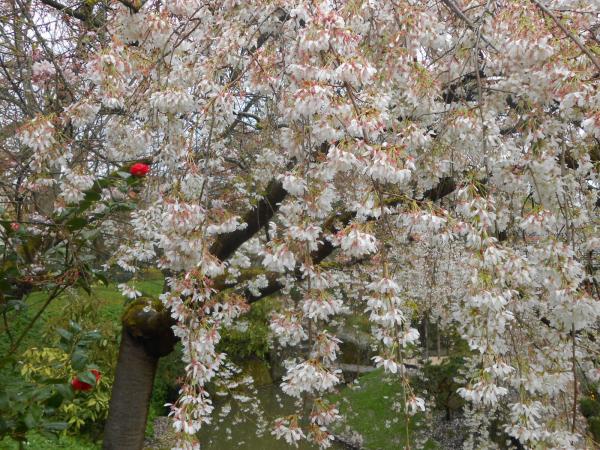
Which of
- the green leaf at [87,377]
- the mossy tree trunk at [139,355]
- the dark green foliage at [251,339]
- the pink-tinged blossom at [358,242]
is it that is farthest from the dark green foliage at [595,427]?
the green leaf at [87,377]

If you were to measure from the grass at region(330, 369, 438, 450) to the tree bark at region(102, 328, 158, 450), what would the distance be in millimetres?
2947

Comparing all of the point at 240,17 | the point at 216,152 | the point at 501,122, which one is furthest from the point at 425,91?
the point at 216,152

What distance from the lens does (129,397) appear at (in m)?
4.03

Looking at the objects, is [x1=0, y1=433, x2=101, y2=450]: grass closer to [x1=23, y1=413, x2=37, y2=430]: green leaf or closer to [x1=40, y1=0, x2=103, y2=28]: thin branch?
[x1=40, y1=0, x2=103, y2=28]: thin branch

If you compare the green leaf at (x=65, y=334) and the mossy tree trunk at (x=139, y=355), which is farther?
the mossy tree trunk at (x=139, y=355)

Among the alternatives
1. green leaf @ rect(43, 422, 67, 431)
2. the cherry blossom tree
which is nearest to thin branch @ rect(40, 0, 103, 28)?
the cherry blossom tree

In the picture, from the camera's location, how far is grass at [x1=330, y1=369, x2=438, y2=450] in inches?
269

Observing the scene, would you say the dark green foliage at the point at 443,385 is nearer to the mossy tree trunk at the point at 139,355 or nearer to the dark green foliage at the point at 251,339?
the dark green foliage at the point at 251,339

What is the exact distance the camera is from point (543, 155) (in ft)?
6.70

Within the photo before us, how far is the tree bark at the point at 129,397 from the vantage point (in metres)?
3.99

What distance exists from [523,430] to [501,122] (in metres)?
1.61

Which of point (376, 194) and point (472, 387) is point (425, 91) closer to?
point (376, 194)

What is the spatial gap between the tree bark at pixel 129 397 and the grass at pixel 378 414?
2947mm

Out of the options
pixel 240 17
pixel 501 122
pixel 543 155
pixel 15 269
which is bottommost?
pixel 15 269
